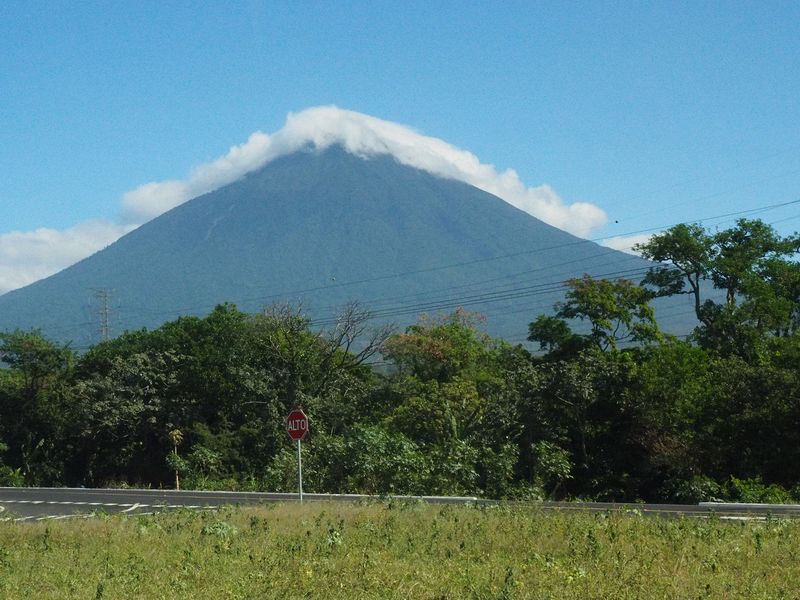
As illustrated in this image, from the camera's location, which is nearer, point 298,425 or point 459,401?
point 298,425

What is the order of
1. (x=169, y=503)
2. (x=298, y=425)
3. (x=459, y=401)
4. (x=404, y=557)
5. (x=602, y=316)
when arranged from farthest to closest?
1. (x=602, y=316)
2. (x=459, y=401)
3. (x=169, y=503)
4. (x=298, y=425)
5. (x=404, y=557)

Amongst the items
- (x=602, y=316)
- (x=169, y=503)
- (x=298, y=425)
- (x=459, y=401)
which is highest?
(x=602, y=316)

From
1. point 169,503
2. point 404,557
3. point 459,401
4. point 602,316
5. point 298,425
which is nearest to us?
point 404,557

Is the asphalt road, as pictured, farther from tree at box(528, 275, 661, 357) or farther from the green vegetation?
tree at box(528, 275, 661, 357)

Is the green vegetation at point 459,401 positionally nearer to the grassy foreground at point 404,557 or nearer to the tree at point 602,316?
the tree at point 602,316

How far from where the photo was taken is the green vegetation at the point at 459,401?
32438 millimetres

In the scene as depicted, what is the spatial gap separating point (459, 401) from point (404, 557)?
95.4 feet

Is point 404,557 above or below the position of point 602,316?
below

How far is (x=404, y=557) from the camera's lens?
13.0 metres

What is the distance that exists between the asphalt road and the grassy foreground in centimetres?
533

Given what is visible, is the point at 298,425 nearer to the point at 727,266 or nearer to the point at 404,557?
the point at 404,557

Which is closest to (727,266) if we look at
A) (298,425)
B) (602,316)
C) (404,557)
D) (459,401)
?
(602,316)

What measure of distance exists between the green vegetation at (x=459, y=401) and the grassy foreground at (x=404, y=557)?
43.2 ft

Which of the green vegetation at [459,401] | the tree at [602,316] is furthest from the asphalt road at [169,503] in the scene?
the tree at [602,316]
